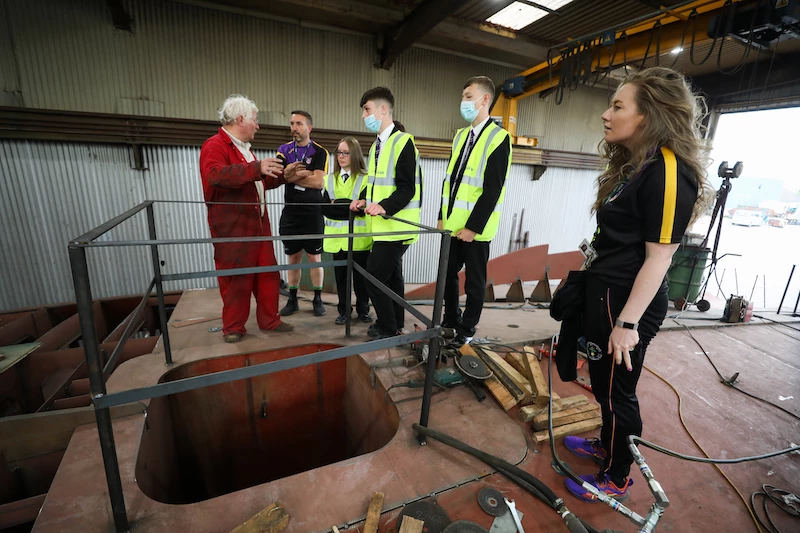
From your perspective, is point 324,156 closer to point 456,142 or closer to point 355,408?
point 456,142

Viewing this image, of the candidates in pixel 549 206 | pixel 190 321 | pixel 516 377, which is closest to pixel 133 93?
pixel 190 321

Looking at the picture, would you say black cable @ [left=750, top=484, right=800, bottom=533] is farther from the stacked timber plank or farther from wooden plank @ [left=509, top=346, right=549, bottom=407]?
wooden plank @ [left=509, top=346, right=549, bottom=407]

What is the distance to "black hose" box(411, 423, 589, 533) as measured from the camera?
138cm

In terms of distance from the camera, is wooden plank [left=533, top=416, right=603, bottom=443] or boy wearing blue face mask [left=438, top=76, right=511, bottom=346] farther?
boy wearing blue face mask [left=438, top=76, right=511, bottom=346]

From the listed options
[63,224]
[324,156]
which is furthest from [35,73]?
[324,156]

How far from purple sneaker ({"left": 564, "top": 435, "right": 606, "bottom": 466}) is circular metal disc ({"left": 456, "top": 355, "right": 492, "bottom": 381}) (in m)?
0.62

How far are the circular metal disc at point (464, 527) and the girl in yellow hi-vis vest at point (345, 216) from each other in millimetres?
2047

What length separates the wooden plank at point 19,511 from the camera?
5.01ft

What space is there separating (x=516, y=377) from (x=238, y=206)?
2.49 meters

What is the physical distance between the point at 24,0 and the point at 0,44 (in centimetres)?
62

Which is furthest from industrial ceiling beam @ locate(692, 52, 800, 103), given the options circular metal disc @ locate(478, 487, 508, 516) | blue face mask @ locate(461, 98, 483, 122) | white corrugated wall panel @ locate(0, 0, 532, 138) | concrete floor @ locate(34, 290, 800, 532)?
circular metal disc @ locate(478, 487, 508, 516)

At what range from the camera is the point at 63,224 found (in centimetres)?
500

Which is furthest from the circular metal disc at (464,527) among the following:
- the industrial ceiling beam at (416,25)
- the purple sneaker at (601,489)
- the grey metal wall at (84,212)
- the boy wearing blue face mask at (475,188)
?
the industrial ceiling beam at (416,25)

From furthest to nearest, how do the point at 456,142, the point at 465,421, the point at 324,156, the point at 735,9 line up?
the point at 735,9
the point at 324,156
the point at 456,142
the point at 465,421
